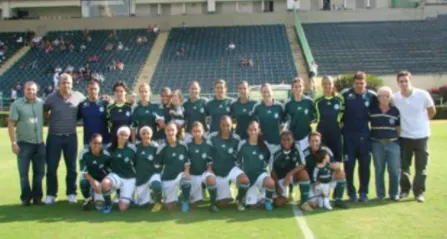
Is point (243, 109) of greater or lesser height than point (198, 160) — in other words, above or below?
above

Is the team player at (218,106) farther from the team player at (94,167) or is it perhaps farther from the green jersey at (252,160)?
the team player at (94,167)

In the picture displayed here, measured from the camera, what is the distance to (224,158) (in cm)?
850

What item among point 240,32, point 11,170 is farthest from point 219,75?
point 11,170

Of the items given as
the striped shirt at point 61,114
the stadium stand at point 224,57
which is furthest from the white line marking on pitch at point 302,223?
the stadium stand at point 224,57

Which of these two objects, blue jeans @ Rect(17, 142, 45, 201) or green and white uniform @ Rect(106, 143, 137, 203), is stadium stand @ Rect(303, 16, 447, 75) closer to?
green and white uniform @ Rect(106, 143, 137, 203)

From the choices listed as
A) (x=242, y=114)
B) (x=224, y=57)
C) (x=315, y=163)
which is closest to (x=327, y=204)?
(x=315, y=163)

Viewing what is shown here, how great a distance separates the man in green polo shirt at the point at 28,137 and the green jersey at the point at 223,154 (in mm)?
2687

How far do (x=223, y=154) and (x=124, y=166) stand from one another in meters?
1.53

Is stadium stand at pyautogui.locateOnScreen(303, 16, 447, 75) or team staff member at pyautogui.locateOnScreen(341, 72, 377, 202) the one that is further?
stadium stand at pyautogui.locateOnScreen(303, 16, 447, 75)

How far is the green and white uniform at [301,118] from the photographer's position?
28.7ft

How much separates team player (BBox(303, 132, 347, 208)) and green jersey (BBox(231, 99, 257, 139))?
1.19 meters

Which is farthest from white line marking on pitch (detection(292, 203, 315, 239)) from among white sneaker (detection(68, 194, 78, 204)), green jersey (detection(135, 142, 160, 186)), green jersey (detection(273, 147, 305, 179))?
white sneaker (detection(68, 194, 78, 204))

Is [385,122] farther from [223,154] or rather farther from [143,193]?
[143,193]

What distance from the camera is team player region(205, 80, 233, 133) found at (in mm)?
9133
